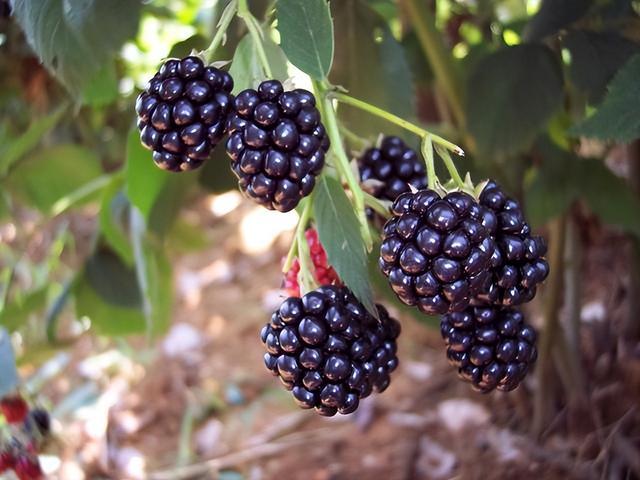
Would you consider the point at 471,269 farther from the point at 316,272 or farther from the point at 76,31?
the point at 76,31

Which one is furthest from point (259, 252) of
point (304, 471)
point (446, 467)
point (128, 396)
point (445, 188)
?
point (445, 188)

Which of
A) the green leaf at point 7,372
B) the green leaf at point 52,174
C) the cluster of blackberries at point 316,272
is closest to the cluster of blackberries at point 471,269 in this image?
the cluster of blackberries at point 316,272

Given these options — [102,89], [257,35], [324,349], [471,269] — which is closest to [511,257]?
[471,269]

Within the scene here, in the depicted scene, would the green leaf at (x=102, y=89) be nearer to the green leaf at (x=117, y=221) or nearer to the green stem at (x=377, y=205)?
the green leaf at (x=117, y=221)

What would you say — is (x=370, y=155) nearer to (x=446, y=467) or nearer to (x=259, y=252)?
(x=446, y=467)

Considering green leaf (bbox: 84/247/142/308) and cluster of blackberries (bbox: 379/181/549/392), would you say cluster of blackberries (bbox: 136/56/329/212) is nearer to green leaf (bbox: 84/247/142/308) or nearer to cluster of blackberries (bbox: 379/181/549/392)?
cluster of blackberries (bbox: 379/181/549/392)
